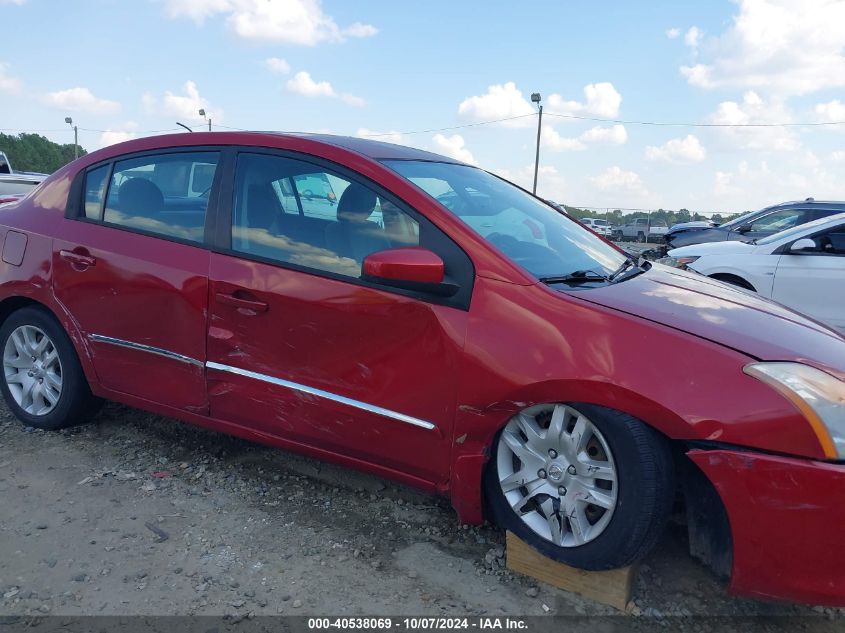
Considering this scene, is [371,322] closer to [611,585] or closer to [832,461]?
[611,585]

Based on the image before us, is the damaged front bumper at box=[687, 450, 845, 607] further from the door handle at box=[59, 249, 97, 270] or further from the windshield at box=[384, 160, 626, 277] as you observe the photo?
the door handle at box=[59, 249, 97, 270]

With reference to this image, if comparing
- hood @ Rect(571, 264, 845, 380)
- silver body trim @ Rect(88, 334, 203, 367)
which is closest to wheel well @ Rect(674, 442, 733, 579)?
hood @ Rect(571, 264, 845, 380)

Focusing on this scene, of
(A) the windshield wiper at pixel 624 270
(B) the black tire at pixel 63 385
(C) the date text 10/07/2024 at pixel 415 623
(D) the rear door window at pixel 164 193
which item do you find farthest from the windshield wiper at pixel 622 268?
(B) the black tire at pixel 63 385

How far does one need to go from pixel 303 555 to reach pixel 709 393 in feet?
5.43

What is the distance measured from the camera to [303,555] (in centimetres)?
271

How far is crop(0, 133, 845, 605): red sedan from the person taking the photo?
7.16ft

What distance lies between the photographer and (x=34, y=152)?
83.6 metres

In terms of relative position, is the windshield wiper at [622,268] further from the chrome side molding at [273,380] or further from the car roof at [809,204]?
the car roof at [809,204]

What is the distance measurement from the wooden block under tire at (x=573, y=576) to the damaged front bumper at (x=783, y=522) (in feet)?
1.29

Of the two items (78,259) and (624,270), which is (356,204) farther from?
(78,259)

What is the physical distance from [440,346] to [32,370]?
259 cm

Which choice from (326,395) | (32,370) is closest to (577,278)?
(326,395)

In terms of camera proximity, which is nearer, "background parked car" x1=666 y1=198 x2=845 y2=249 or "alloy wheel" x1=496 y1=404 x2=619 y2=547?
"alloy wheel" x1=496 y1=404 x2=619 y2=547

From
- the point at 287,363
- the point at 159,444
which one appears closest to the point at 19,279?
the point at 159,444
